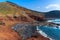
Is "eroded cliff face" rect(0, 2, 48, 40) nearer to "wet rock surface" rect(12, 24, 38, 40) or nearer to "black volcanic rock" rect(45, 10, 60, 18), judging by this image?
"wet rock surface" rect(12, 24, 38, 40)

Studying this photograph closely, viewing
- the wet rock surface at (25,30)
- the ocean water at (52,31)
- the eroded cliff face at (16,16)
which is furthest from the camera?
the ocean water at (52,31)

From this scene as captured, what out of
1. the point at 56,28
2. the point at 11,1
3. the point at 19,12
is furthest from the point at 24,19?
the point at 56,28

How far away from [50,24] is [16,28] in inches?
45.6

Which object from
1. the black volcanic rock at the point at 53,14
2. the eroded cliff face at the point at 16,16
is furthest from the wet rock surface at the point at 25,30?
the black volcanic rock at the point at 53,14

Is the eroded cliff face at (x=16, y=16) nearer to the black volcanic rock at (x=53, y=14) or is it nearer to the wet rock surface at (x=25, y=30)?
the wet rock surface at (x=25, y=30)

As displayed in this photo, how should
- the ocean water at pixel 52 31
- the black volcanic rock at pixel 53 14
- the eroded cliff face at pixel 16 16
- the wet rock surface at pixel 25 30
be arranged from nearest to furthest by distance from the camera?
1. the wet rock surface at pixel 25 30
2. the eroded cliff face at pixel 16 16
3. the black volcanic rock at pixel 53 14
4. the ocean water at pixel 52 31

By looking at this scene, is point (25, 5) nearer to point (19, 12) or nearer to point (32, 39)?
point (19, 12)

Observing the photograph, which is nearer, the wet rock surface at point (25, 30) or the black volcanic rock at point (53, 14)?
the wet rock surface at point (25, 30)

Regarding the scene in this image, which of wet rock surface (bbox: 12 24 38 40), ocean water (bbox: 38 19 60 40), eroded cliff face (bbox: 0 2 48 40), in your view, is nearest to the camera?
wet rock surface (bbox: 12 24 38 40)

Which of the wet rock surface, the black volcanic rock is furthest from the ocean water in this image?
the wet rock surface

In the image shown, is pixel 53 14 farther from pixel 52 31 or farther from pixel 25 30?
pixel 25 30

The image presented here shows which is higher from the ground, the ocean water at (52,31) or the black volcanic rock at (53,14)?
the black volcanic rock at (53,14)

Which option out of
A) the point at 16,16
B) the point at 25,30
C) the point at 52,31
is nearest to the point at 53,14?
the point at 52,31

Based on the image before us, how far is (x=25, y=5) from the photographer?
617cm
